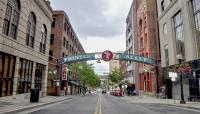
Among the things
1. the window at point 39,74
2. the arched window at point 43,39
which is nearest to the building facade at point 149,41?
the window at point 39,74

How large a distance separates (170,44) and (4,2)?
23542 millimetres

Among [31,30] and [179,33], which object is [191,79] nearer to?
[179,33]

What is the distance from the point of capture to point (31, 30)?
26484mm

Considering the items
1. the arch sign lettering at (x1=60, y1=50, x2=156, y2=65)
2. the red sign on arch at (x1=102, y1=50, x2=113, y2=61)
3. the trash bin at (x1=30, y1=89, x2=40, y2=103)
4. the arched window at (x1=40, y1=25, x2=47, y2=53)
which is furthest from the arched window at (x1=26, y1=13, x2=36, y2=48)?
the red sign on arch at (x1=102, y1=50, x2=113, y2=61)

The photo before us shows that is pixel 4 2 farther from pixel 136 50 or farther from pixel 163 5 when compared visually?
pixel 136 50

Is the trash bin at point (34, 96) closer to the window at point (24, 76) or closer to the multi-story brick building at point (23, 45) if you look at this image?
the multi-story brick building at point (23, 45)

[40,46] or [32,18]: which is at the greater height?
[32,18]

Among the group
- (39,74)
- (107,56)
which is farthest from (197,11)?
Result: (39,74)

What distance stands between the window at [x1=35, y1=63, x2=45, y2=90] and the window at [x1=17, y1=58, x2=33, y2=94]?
229 cm

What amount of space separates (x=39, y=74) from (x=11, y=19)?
1111cm

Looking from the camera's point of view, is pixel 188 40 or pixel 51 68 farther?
pixel 51 68

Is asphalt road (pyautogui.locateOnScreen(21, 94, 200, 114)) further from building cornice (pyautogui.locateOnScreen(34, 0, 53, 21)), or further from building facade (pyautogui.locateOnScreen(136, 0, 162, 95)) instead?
building facade (pyautogui.locateOnScreen(136, 0, 162, 95))

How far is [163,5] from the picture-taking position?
1494 inches

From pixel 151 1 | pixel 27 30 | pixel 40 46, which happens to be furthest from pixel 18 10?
pixel 151 1
